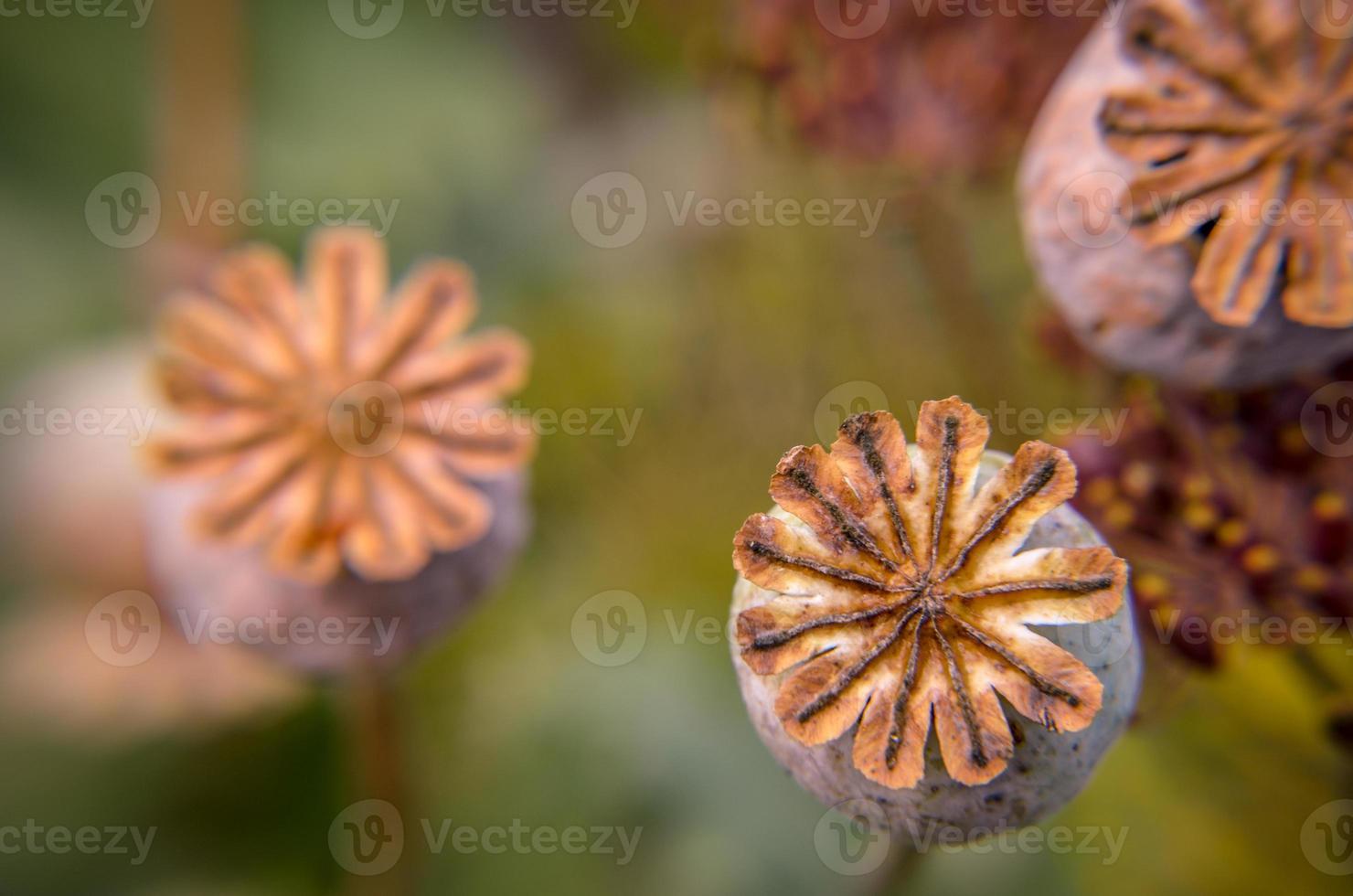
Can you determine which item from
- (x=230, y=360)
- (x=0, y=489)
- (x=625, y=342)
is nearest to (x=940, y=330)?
(x=625, y=342)

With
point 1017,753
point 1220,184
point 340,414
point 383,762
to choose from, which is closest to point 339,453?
point 340,414

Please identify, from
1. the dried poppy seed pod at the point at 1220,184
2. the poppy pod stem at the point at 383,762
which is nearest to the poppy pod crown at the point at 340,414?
the poppy pod stem at the point at 383,762

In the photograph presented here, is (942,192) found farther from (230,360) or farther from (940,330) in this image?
(230,360)

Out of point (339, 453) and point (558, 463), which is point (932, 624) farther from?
point (558, 463)

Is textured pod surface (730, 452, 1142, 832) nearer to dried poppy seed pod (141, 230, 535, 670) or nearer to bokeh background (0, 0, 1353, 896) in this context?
dried poppy seed pod (141, 230, 535, 670)

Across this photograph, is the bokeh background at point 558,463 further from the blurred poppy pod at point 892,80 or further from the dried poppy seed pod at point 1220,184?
the dried poppy seed pod at point 1220,184
